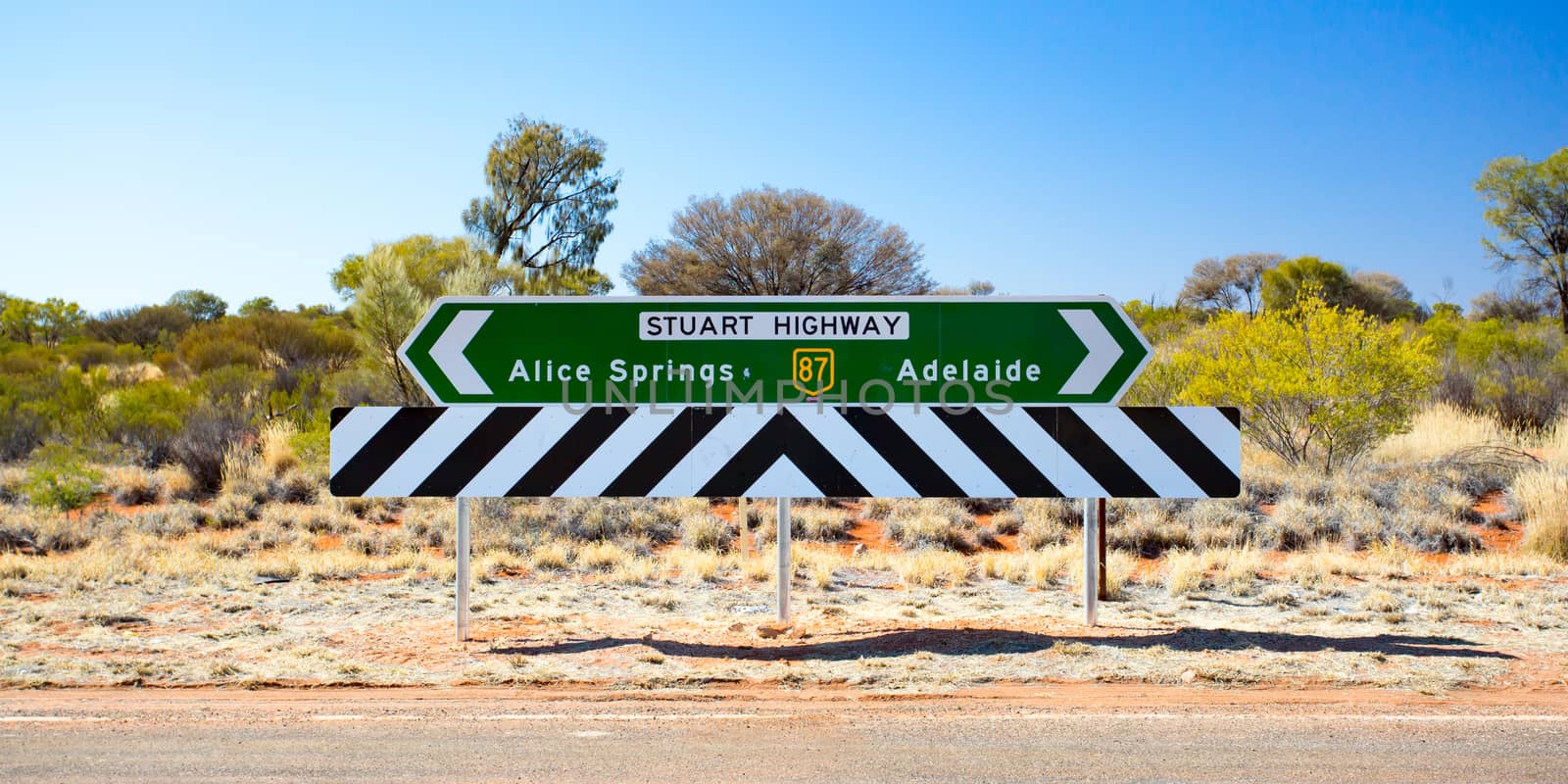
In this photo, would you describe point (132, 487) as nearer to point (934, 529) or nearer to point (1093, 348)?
point (934, 529)

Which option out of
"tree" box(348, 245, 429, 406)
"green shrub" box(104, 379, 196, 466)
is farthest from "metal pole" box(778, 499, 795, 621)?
"green shrub" box(104, 379, 196, 466)

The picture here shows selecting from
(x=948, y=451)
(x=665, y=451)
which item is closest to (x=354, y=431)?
(x=665, y=451)

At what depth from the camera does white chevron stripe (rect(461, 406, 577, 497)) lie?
689cm

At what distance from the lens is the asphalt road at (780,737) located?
4.38 metres

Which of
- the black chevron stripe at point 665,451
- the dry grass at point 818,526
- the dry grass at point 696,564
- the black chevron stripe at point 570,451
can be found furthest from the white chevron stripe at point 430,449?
the dry grass at point 818,526

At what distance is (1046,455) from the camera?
6957mm

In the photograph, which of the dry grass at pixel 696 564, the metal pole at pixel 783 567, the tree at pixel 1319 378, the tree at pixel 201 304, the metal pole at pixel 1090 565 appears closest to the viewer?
the metal pole at pixel 1090 565

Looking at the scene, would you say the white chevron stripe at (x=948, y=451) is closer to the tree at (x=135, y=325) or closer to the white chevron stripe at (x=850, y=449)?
the white chevron stripe at (x=850, y=449)

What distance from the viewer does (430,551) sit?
11367 millimetres

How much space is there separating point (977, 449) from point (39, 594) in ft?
22.8

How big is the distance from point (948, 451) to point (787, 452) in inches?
39.3

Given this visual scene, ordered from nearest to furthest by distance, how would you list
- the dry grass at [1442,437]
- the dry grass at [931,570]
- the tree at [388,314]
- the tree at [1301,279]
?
the dry grass at [931,570], the dry grass at [1442,437], the tree at [388,314], the tree at [1301,279]

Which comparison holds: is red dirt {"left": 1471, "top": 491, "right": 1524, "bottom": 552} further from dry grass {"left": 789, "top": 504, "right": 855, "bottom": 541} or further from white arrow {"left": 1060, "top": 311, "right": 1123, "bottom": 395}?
dry grass {"left": 789, "top": 504, "right": 855, "bottom": 541}

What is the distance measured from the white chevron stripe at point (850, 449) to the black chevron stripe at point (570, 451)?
44.8 inches
